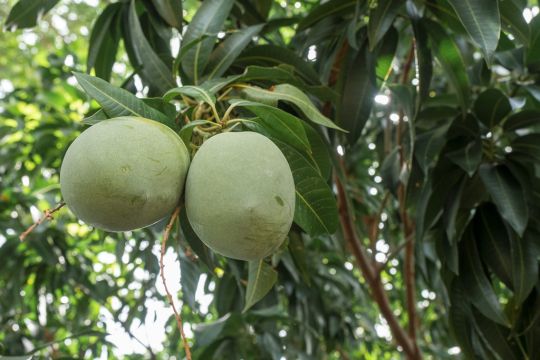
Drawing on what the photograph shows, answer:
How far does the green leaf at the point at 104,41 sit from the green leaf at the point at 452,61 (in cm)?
72

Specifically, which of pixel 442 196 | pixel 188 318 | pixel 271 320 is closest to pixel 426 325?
pixel 188 318

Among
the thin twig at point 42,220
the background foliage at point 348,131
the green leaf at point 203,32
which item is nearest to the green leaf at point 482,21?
the background foliage at point 348,131

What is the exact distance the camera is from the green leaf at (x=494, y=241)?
150 centimetres

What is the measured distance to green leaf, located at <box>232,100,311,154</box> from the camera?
2.90 ft

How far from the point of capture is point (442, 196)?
5.05 ft

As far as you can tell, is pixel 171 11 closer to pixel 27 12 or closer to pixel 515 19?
pixel 27 12

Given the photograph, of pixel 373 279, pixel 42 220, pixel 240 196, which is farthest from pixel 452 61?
pixel 42 220

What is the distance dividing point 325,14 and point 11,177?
6.07ft

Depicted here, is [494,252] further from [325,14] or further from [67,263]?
[67,263]

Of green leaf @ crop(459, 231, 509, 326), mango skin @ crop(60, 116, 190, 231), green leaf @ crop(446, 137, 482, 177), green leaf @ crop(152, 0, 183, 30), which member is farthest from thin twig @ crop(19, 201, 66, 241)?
green leaf @ crop(459, 231, 509, 326)

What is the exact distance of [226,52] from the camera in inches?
47.9

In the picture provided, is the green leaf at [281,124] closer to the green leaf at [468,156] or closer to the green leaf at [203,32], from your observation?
the green leaf at [203,32]

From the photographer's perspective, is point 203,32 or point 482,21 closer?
point 482,21

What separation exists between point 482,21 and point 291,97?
37cm
